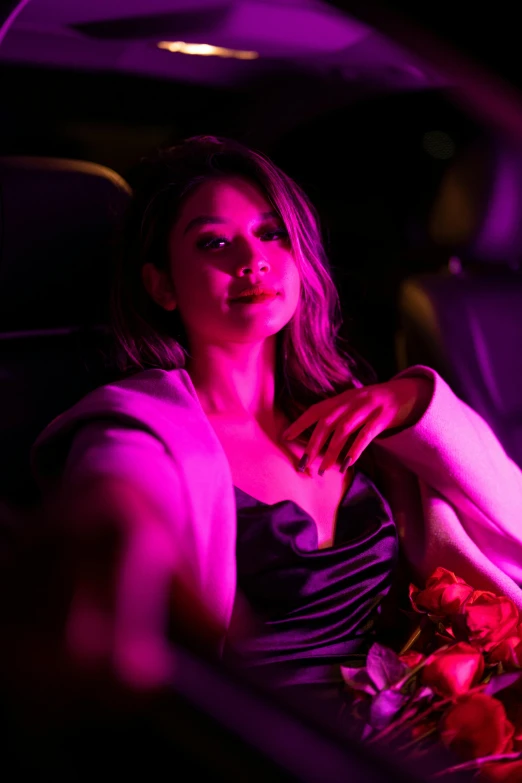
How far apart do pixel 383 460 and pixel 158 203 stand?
0.58m

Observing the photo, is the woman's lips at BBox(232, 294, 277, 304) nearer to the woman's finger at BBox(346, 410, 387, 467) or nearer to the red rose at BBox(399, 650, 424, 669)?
the woman's finger at BBox(346, 410, 387, 467)

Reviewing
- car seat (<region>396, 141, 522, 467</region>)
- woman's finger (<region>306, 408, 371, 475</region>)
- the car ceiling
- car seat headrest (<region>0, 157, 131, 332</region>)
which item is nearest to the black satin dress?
woman's finger (<region>306, 408, 371, 475</region>)

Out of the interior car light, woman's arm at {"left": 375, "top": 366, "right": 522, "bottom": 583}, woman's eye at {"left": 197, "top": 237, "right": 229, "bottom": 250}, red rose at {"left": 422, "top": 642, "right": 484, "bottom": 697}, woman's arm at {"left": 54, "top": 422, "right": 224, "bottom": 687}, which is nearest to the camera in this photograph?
woman's arm at {"left": 54, "top": 422, "right": 224, "bottom": 687}

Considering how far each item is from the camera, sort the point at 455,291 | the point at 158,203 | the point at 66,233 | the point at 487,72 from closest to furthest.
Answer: the point at 487,72 < the point at 158,203 < the point at 66,233 < the point at 455,291

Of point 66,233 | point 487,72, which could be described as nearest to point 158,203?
point 66,233

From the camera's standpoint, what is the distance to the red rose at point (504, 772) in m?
0.93

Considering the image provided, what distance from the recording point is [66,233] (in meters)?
1.45

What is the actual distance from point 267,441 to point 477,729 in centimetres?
55

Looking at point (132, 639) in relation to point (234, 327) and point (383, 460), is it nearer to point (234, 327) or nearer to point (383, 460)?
point (234, 327)

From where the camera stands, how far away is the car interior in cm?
144

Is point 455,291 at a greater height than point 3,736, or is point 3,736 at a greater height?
point 455,291

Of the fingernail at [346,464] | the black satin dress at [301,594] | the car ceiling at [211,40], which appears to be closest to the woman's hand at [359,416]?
the fingernail at [346,464]

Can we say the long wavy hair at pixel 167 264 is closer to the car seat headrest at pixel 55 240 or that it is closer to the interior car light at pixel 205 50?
the car seat headrest at pixel 55 240

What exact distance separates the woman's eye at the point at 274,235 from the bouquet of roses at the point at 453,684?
0.56m
